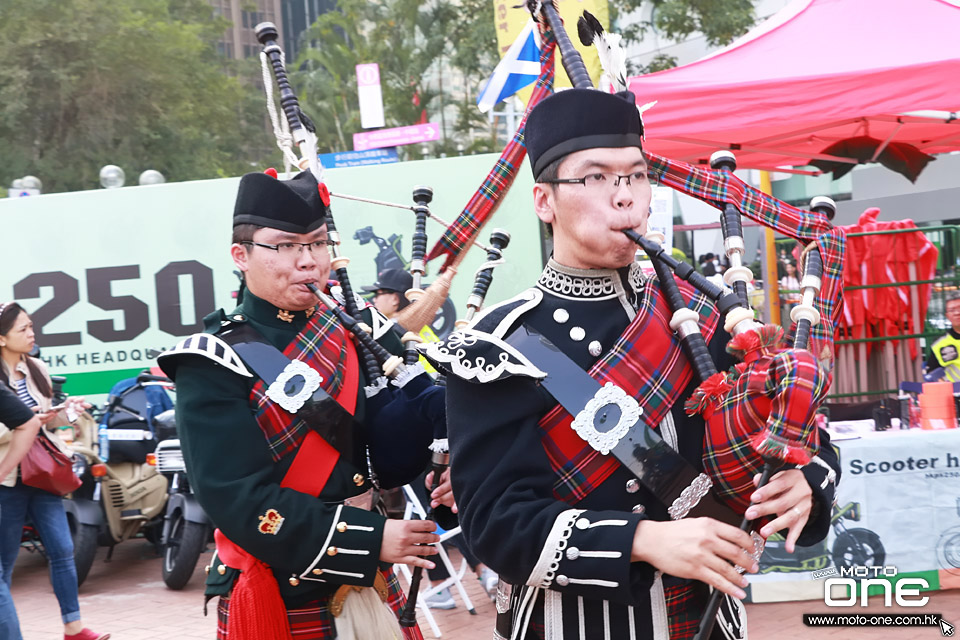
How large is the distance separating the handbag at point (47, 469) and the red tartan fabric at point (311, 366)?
10.6 ft

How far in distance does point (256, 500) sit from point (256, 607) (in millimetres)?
304

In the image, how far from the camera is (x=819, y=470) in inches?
76.4

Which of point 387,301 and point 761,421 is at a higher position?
point 761,421

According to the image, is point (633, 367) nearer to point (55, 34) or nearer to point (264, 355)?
point (264, 355)

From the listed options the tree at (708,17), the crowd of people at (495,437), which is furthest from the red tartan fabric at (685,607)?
the tree at (708,17)

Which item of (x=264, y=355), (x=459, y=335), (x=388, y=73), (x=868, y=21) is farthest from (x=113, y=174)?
(x=388, y=73)

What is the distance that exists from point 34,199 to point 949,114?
6.79 m

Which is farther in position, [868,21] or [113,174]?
[113,174]

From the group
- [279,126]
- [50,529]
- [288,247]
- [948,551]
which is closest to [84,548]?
[50,529]

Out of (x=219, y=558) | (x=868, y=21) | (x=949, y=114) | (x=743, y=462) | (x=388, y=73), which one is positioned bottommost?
(x=219, y=558)

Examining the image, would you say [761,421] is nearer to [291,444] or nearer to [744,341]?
[744,341]

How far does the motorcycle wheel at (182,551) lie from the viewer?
22.5 feet

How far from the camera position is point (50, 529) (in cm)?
562

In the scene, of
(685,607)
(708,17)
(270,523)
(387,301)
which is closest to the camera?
(685,607)
